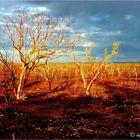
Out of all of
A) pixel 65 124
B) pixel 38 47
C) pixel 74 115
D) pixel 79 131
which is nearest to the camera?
pixel 79 131

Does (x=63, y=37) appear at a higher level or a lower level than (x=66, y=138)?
higher

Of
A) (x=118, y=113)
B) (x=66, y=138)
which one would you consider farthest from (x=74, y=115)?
(x=66, y=138)

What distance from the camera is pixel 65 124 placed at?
19.5 metres

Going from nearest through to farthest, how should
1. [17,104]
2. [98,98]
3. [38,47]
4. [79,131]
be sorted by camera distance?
[79,131], [17,104], [38,47], [98,98]

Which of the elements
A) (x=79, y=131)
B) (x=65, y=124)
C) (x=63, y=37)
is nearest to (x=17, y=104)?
(x=63, y=37)

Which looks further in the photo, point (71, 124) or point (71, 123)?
point (71, 123)

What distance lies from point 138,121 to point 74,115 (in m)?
4.77

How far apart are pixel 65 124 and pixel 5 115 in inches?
181

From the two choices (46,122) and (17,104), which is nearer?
(46,122)

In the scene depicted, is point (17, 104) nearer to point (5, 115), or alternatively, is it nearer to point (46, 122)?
point (5, 115)

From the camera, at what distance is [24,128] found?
59.2ft

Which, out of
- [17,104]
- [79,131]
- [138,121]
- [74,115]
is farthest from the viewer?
[17,104]

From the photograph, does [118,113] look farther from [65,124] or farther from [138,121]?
[65,124]

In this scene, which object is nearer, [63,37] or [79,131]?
[79,131]
